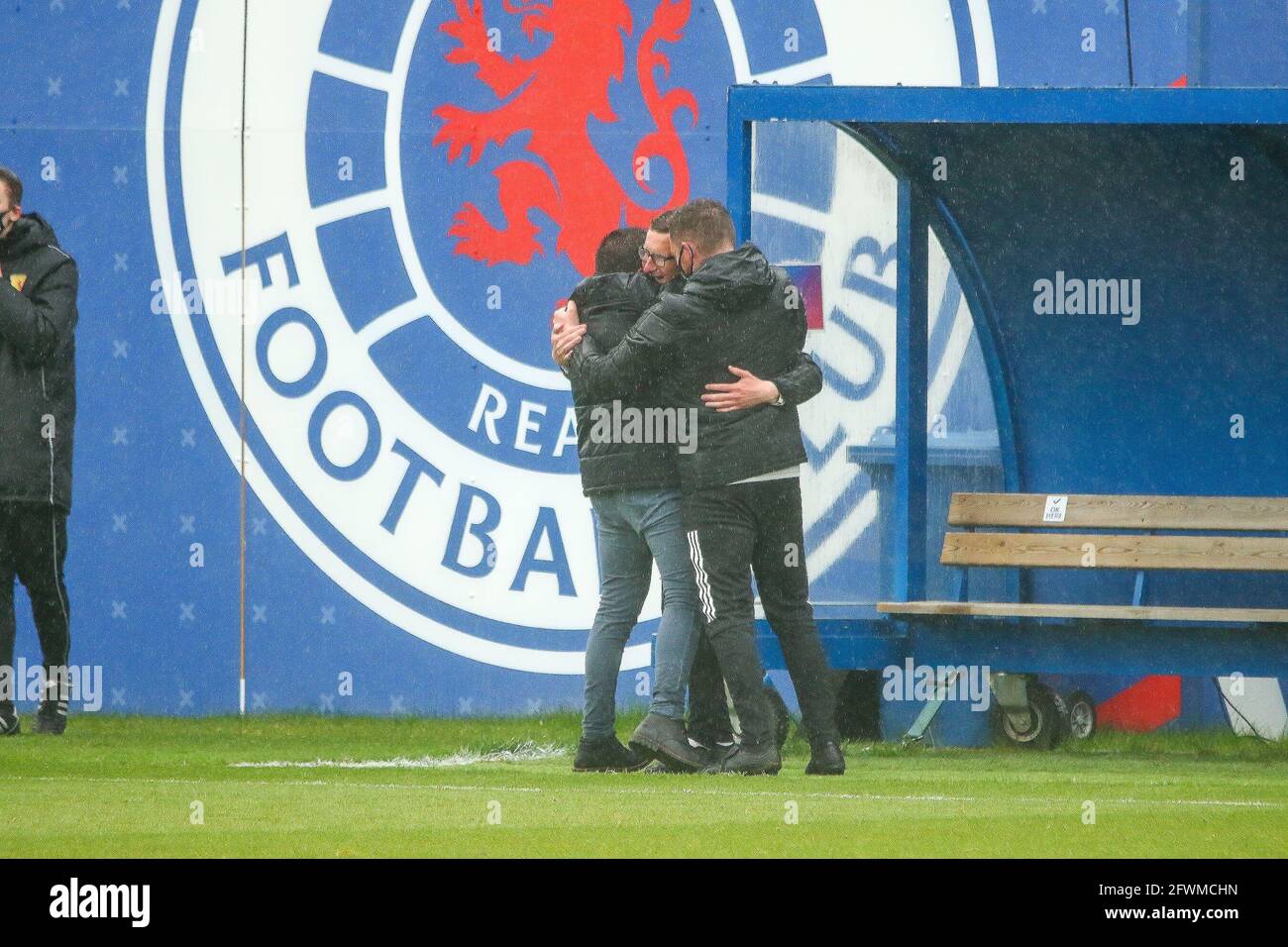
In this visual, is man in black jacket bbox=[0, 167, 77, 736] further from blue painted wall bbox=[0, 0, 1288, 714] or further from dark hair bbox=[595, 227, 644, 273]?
dark hair bbox=[595, 227, 644, 273]

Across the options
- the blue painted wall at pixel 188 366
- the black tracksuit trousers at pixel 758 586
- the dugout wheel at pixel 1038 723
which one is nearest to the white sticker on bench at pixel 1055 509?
the dugout wheel at pixel 1038 723

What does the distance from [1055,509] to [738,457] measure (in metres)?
2.47

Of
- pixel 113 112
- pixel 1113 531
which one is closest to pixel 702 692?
pixel 1113 531

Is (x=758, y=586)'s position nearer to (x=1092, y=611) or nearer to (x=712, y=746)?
(x=712, y=746)

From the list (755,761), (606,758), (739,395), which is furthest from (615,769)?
(739,395)

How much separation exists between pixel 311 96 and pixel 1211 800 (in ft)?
17.0

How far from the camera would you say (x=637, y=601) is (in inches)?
271

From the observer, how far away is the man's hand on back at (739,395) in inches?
253

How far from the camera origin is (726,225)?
6.61 meters

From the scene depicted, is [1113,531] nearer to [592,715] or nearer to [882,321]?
[882,321]

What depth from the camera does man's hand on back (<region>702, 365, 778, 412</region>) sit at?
641cm

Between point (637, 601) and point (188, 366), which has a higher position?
A: point (188, 366)

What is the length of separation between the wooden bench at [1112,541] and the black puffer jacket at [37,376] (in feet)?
9.82
